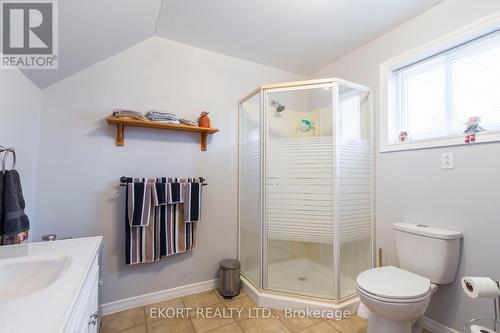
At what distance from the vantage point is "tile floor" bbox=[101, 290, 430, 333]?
166cm

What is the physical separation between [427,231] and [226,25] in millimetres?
2202

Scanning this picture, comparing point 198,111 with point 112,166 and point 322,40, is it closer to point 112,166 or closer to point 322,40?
point 112,166

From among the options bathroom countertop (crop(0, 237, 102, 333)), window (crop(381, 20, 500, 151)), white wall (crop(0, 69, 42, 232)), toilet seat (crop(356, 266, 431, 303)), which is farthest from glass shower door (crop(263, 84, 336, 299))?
white wall (crop(0, 69, 42, 232))

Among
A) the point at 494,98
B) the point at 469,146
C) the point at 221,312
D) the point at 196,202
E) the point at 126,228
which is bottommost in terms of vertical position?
the point at 221,312

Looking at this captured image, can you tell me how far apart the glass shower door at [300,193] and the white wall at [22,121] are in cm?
173

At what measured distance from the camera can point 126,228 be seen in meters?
1.88

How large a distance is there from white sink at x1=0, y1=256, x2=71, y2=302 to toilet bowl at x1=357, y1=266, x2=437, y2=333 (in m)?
1.56

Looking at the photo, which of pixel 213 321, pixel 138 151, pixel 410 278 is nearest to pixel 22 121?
pixel 138 151

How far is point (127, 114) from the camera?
1.85 metres

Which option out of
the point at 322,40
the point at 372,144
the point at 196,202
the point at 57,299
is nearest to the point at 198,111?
the point at 196,202

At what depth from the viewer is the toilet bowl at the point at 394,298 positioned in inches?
50.2

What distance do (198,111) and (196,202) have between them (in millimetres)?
887

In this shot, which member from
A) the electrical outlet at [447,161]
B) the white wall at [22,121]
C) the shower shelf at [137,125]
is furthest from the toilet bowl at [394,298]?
the white wall at [22,121]

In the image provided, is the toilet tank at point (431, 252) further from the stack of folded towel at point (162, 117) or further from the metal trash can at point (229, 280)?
the stack of folded towel at point (162, 117)
